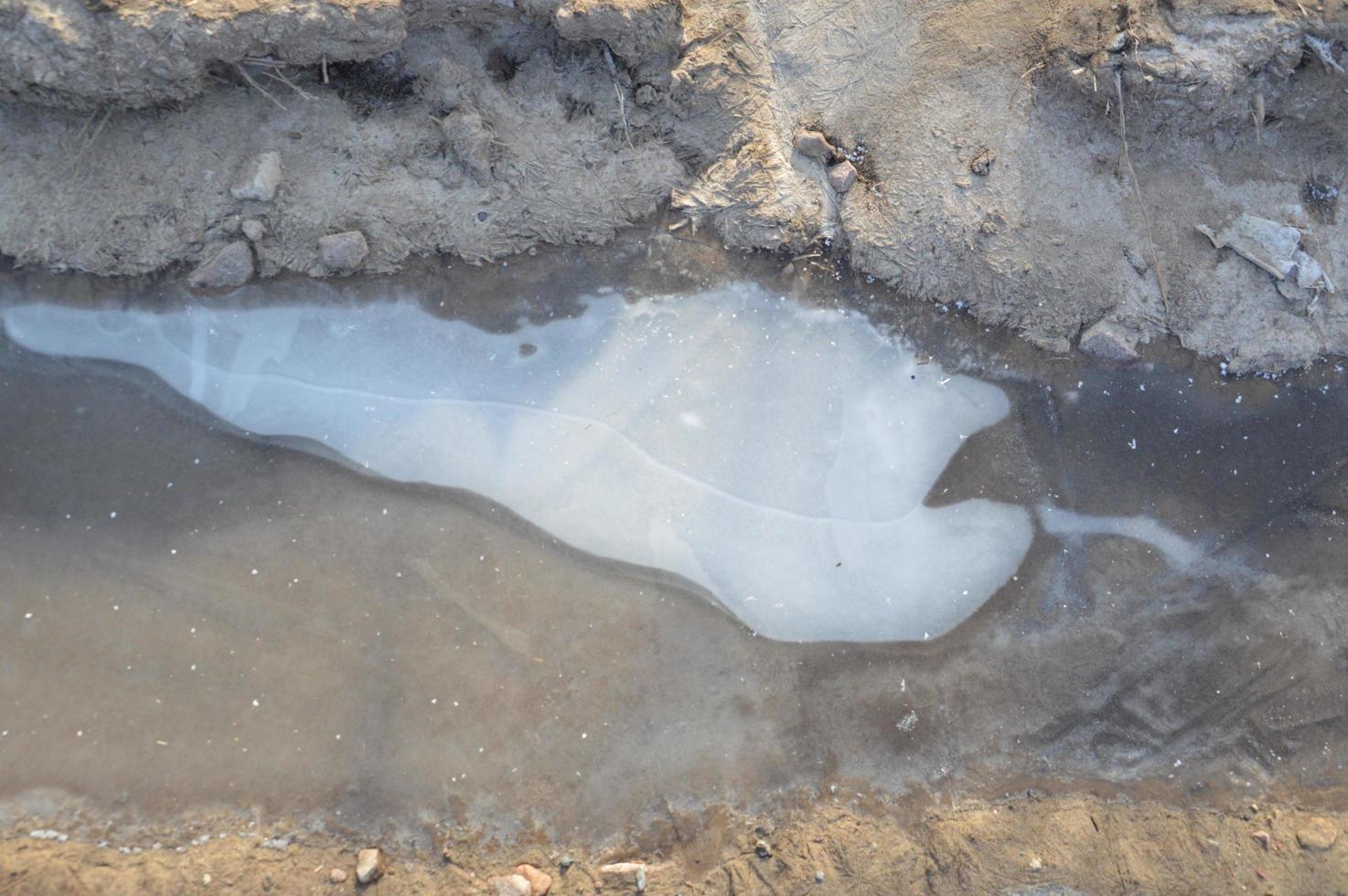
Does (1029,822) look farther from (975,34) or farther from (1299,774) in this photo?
(975,34)

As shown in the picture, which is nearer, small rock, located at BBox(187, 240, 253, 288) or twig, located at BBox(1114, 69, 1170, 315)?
small rock, located at BBox(187, 240, 253, 288)

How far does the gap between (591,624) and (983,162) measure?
430cm

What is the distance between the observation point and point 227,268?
4922 mm

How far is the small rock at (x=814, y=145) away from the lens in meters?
5.04

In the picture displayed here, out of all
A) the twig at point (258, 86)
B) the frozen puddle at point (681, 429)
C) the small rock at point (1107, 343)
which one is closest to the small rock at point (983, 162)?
the frozen puddle at point (681, 429)

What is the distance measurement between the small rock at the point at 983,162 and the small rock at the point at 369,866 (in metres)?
6.27

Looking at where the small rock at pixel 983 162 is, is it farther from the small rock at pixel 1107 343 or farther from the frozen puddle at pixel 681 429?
the small rock at pixel 1107 343

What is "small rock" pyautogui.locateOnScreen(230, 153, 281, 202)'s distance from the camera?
477 centimetres

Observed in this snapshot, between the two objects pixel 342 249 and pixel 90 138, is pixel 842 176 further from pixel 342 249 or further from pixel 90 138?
pixel 90 138

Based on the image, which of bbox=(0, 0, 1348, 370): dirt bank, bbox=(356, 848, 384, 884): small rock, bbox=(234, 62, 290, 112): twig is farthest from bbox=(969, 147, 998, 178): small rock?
bbox=(356, 848, 384, 884): small rock

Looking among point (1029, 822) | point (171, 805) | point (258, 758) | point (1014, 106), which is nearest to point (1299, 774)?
point (1029, 822)

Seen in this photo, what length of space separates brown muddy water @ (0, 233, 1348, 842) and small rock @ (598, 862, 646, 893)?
9.0 inches

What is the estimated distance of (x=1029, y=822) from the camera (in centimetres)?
511

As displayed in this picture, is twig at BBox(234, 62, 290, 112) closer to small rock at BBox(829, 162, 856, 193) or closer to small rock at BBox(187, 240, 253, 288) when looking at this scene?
small rock at BBox(187, 240, 253, 288)
